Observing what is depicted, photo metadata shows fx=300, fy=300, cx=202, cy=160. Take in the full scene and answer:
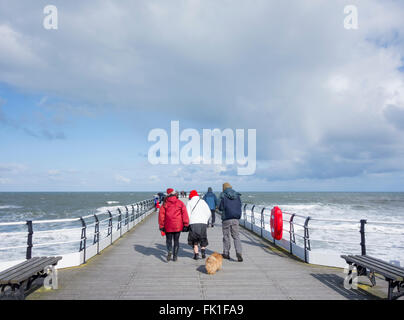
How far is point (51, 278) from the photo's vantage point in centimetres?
576

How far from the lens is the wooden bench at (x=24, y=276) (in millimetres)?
4441

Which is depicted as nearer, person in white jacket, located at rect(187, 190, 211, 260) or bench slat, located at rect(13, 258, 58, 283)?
bench slat, located at rect(13, 258, 58, 283)

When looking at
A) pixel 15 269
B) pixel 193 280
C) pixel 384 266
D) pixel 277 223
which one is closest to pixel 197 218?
pixel 193 280

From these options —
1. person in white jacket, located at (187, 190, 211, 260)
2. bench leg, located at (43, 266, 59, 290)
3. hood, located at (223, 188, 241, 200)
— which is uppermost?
hood, located at (223, 188, 241, 200)

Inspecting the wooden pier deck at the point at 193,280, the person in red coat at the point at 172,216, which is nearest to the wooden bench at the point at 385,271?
the wooden pier deck at the point at 193,280

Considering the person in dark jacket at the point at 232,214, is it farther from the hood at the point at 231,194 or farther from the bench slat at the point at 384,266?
the bench slat at the point at 384,266

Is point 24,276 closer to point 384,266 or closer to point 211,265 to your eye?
point 211,265

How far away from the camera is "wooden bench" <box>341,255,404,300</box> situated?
15.1 ft

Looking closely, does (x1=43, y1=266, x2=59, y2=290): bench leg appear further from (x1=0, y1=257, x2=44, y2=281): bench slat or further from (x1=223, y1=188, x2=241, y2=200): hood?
(x1=223, y1=188, x2=241, y2=200): hood

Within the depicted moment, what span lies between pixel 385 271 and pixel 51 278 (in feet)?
19.4

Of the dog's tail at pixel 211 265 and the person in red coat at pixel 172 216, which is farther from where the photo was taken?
the person in red coat at pixel 172 216

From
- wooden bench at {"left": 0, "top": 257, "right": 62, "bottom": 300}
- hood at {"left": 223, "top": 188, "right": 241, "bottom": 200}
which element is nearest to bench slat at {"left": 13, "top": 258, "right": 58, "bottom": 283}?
wooden bench at {"left": 0, "top": 257, "right": 62, "bottom": 300}

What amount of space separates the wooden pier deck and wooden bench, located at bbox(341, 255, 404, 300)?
0.44 m
